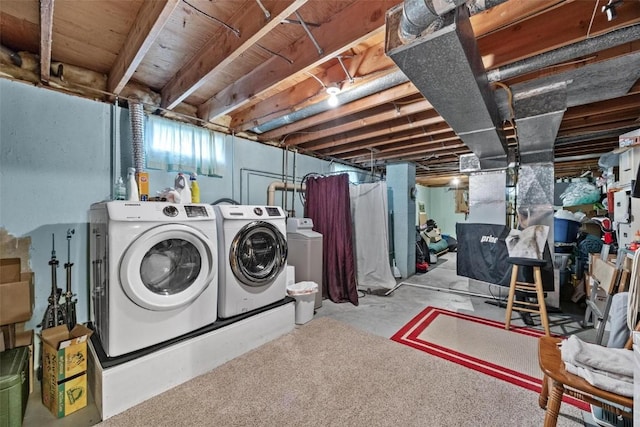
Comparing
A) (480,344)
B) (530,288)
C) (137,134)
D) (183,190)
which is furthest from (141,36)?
(530,288)

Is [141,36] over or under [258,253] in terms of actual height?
over

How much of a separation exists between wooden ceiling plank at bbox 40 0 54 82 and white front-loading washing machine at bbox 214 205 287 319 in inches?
54.8

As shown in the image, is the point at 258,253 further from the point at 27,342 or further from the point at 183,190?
the point at 27,342

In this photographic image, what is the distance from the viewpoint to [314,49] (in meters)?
1.71

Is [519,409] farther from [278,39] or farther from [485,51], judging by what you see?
[278,39]

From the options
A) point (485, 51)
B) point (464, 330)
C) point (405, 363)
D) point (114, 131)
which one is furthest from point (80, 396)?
point (485, 51)

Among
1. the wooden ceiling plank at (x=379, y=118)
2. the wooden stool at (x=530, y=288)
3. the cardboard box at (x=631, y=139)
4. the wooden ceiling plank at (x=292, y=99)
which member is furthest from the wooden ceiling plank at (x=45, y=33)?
the cardboard box at (x=631, y=139)

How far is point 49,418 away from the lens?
151 centimetres

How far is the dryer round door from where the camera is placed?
5.31ft

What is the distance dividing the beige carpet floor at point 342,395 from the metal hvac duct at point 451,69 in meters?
1.95

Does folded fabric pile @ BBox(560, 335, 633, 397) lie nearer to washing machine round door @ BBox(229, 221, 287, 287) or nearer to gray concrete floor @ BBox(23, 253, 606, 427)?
gray concrete floor @ BBox(23, 253, 606, 427)

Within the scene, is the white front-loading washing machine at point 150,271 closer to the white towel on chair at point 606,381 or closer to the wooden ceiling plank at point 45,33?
the wooden ceiling plank at point 45,33

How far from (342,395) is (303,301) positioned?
1152 mm

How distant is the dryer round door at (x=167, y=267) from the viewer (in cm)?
162
